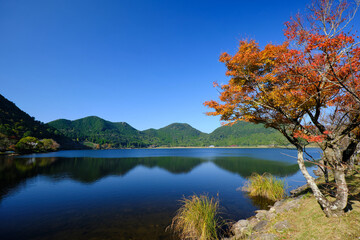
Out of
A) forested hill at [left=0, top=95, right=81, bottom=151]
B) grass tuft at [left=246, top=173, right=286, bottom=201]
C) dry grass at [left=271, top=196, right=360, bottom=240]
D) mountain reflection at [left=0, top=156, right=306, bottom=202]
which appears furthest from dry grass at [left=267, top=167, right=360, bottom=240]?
forested hill at [left=0, top=95, right=81, bottom=151]

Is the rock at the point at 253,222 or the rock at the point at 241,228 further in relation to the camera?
the rock at the point at 253,222

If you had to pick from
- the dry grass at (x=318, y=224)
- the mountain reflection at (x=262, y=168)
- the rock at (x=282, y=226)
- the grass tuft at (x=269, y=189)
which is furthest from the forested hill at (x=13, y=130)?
the dry grass at (x=318, y=224)

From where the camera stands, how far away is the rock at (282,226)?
744 cm

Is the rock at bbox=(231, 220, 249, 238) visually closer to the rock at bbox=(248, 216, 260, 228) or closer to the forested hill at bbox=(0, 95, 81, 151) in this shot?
the rock at bbox=(248, 216, 260, 228)


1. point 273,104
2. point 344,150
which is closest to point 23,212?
point 273,104

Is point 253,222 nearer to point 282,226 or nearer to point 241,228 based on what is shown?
point 241,228

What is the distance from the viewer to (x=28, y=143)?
79438 millimetres

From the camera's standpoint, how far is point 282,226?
7637mm

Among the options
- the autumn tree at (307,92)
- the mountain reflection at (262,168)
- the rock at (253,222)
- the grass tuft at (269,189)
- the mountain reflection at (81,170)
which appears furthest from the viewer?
the mountain reflection at (262,168)

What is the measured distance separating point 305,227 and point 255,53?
28.0ft

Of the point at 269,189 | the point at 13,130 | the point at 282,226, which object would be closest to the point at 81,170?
the point at 269,189

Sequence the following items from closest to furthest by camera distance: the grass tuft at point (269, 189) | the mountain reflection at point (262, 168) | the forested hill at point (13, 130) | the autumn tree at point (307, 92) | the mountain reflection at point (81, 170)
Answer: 1. the autumn tree at point (307, 92)
2. the grass tuft at point (269, 189)
3. the mountain reflection at point (81, 170)
4. the mountain reflection at point (262, 168)
5. the forested hill at point (13, 130)

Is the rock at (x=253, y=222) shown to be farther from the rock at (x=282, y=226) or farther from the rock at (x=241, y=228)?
the rock at (x=282, y=226)

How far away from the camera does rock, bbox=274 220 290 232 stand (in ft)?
24.4
